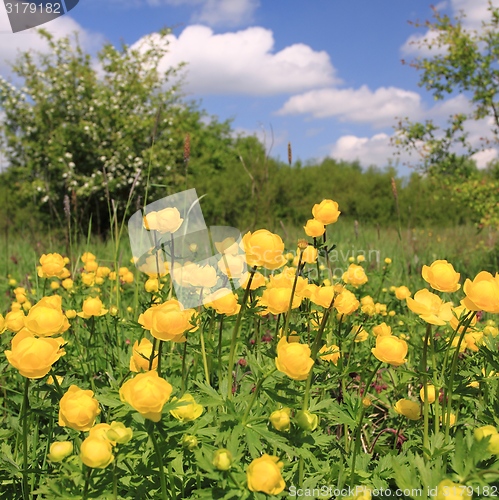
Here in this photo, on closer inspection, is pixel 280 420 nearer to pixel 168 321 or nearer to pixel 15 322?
pixel 168 321

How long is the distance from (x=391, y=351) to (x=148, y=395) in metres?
0.51

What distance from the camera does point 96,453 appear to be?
2.40 feet

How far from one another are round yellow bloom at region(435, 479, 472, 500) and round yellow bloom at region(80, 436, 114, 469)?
506 mm

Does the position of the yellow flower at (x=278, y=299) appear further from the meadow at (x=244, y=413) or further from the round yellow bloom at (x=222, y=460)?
the round yellow bloom at (x=222, y=460)

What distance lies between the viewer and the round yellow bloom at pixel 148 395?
0.73 metres

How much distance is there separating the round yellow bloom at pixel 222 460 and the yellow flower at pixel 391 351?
1.25 ft

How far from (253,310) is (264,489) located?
14.9 inches

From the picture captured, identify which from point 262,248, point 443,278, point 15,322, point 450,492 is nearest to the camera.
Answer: point 450,492

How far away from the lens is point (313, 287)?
121 centimetres

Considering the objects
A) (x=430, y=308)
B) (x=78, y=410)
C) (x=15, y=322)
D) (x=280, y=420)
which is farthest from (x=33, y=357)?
(x=430, y=308)

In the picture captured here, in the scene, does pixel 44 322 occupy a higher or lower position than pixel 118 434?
higher

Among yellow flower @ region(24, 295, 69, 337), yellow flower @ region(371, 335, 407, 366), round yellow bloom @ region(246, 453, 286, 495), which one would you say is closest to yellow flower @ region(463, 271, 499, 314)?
yellow flower @ region(371, 335, 407, 366)

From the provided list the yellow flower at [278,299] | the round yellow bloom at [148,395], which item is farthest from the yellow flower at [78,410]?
the yellow flower at [278,299]

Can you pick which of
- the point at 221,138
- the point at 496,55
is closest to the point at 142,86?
the point at 496,55
